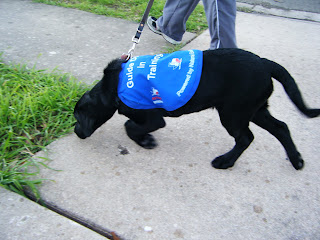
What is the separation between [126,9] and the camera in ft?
17.5

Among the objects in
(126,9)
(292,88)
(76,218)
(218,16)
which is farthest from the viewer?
(126,9)

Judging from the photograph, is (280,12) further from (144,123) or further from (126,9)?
(144,123)

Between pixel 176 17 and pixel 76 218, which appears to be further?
pixel 176 17

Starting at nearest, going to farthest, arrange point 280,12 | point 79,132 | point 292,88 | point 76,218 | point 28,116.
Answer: point 76,218, point 292,88, point 79,132, point 28,116, point 280,12

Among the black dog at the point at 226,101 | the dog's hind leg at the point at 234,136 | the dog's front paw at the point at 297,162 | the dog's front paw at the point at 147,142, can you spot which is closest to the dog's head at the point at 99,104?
the black dog at the point at 226,101

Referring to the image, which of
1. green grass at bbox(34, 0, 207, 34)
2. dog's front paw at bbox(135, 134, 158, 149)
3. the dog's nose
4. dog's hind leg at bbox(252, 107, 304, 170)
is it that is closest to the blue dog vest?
dog's front paw at bbox(135, 134, 158, 149)

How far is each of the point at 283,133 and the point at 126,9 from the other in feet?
13.5

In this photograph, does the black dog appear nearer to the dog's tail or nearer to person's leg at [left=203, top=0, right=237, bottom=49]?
the dog's tail

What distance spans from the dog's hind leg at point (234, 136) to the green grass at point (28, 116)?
1359 millimetres

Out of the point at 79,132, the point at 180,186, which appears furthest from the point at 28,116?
the point at 180,186

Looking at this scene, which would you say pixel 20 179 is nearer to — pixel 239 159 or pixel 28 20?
pixel 239 159

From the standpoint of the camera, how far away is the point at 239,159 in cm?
238

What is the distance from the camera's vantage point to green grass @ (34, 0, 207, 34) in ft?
16.0

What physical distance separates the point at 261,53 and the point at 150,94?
262 cm
